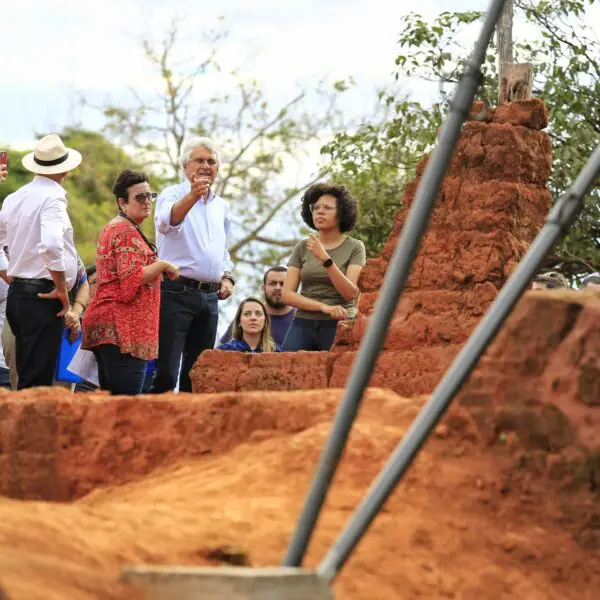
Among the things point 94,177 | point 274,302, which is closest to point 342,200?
point 274,302

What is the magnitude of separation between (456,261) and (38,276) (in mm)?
2434

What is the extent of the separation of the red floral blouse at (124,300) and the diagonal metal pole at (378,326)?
148 inches

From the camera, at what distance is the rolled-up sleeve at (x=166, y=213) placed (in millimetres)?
8297

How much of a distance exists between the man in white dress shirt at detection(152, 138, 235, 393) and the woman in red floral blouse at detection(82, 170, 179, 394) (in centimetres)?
26

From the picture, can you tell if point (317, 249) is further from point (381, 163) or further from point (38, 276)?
point (381, 163)

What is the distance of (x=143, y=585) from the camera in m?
3.96

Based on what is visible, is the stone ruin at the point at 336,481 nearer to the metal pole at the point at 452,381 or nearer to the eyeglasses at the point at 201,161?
the metal pole at the point at 452,381

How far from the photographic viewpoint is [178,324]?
8219 mm

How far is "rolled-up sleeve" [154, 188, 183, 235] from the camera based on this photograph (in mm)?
8297

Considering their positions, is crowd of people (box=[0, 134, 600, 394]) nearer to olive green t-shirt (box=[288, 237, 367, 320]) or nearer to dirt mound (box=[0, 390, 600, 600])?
olive green t-shirt (box=[288, 237, 367, 320])

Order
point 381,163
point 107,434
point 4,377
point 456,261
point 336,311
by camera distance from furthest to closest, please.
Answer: point 381,163, point 4,377, point 336,311, point 456,261, point 107,434

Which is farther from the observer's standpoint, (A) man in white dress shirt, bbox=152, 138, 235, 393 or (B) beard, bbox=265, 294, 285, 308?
(B) beard, bbox=265, 294, 285, 308

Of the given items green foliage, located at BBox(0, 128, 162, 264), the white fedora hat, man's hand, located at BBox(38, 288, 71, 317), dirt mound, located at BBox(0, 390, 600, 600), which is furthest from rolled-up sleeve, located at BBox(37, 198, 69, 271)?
green foliage, located at BBox(0, 128, 162, 264)

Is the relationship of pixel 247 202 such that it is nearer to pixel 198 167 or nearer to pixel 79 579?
pixel 198 167
